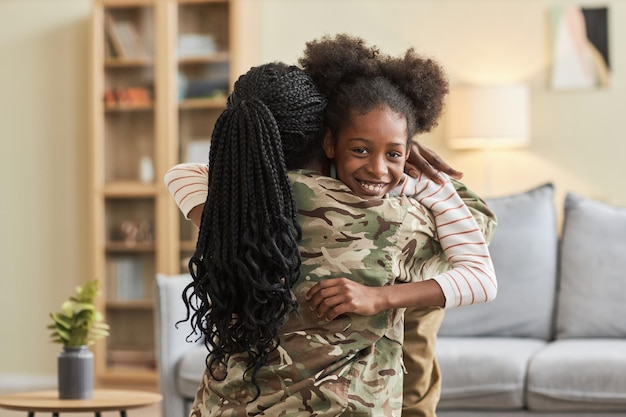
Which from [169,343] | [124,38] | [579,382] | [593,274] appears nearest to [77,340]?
[169,343]

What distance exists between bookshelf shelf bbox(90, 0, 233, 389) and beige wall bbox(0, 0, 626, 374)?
0.85 ft

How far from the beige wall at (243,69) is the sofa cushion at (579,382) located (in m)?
1.96

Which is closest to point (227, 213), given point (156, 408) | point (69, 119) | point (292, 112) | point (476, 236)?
point (292, 112)

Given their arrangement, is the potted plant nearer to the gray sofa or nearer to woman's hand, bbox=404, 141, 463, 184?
the gray sofa

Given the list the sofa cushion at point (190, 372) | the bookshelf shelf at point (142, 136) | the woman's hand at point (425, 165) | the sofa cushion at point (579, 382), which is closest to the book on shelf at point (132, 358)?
the bookshelf shelf at point (142, 136)

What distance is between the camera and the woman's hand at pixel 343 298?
1.36 metres

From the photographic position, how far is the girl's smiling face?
4.70 feet

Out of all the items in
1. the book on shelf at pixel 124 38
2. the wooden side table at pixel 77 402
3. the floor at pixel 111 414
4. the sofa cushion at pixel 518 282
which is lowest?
the floor at pixel 111 414

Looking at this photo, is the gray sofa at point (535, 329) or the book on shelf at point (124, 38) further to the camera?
the book on shelf at point (124, 38)

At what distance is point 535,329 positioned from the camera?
3.58 m

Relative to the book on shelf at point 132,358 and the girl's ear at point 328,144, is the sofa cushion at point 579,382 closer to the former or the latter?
the girl's ear at point 328,144

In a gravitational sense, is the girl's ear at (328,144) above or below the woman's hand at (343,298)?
above

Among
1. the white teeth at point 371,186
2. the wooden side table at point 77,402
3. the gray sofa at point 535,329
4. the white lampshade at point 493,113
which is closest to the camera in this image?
the white teeth at point 371,186

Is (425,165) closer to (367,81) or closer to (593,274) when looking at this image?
(367,81)
